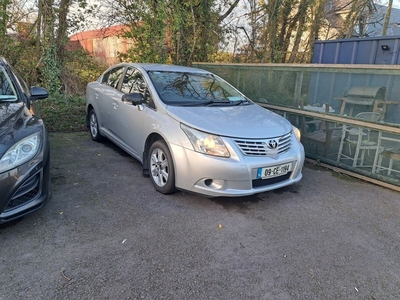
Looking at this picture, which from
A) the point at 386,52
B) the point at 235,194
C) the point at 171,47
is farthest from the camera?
the point at 171,47

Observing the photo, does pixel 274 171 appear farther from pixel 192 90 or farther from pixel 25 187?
pixel 25 187

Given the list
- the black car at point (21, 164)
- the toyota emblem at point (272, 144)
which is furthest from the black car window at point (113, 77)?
the toyota emblem at point (272, 144)

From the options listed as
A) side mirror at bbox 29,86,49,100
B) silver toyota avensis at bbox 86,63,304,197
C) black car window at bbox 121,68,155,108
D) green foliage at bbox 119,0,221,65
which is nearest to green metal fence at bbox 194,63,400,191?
silver toyota avensis at bbox 86,63,304,197

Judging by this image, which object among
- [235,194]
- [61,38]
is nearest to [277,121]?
[235,194]

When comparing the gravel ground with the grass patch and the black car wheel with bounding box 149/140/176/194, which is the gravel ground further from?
the grass patch

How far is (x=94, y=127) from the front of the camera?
18.2ft

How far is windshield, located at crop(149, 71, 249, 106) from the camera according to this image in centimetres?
381

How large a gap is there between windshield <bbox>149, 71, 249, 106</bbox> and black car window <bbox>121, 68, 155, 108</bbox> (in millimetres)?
147

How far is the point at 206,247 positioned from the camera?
8.46 ft

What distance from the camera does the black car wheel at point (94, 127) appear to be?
544 cm

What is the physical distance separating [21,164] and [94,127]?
3.27m

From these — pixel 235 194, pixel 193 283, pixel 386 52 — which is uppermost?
pixel 386 52

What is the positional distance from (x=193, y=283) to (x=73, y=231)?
1280 millimetres

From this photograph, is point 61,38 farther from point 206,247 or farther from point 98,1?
point 206,247
